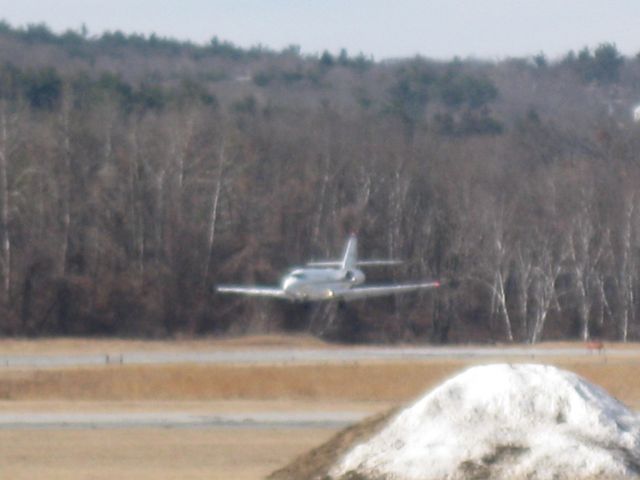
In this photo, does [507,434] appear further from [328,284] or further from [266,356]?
[328,284]

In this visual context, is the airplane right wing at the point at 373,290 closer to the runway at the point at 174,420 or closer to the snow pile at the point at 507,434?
the runway at the point at 174,420

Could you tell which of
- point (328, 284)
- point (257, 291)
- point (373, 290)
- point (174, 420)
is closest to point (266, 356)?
point (328, 284)

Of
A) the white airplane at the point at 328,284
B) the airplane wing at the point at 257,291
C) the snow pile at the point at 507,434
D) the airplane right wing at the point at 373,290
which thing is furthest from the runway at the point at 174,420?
the airplane wing at the point at 257,291

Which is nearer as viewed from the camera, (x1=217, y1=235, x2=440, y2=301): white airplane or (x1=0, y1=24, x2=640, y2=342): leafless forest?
(x1=217, y1=235, x2=440, y2=301): white airplane

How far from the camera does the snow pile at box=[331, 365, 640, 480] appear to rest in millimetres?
11766

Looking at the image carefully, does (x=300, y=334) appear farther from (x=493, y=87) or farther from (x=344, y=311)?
(x=493, y=87)

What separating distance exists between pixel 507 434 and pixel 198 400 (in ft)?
77.7

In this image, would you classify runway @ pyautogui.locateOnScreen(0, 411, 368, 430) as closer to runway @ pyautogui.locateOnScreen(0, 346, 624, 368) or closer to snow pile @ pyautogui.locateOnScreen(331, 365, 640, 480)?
runway @ pyautogui.locateOnScreen(0, 346, 624, 368)

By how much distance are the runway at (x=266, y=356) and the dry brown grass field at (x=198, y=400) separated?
5.03 feet

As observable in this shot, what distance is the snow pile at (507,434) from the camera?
11766mm

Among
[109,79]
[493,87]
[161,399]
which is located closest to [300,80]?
[493,87]

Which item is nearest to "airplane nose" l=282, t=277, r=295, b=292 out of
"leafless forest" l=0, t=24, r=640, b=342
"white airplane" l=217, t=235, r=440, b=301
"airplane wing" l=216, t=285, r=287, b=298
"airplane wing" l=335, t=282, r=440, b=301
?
"white airplane" l=217, t=235, r=440, b=301

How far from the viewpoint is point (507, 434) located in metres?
12.1

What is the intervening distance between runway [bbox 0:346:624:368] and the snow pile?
2856cm
